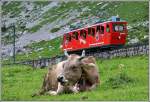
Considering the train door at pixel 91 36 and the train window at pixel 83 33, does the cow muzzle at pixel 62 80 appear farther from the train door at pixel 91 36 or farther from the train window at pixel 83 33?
the train window at pixel 83 33

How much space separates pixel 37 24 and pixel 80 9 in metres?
7.56

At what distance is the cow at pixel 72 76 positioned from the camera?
718 inches

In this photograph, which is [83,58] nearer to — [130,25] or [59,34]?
[130,25]

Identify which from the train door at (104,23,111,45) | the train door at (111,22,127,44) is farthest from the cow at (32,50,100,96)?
the train door at (111,22,127,44)

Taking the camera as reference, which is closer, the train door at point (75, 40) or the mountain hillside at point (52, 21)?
the train door at point (75, 40)

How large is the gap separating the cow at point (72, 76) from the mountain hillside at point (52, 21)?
37959 millimetres

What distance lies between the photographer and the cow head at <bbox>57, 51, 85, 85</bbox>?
18312 mm

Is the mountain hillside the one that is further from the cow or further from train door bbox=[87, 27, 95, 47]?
the cow

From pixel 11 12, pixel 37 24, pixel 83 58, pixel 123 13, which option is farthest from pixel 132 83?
pixel 11 12

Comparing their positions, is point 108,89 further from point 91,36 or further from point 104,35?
point 91,36

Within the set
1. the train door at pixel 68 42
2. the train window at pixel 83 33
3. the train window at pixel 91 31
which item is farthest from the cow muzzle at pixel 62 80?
the train door at pixel 68 42

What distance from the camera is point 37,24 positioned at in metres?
86.4

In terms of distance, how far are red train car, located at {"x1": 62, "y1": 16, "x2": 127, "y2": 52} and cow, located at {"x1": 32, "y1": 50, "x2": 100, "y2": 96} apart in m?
22.7

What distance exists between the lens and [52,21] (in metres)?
85.9
